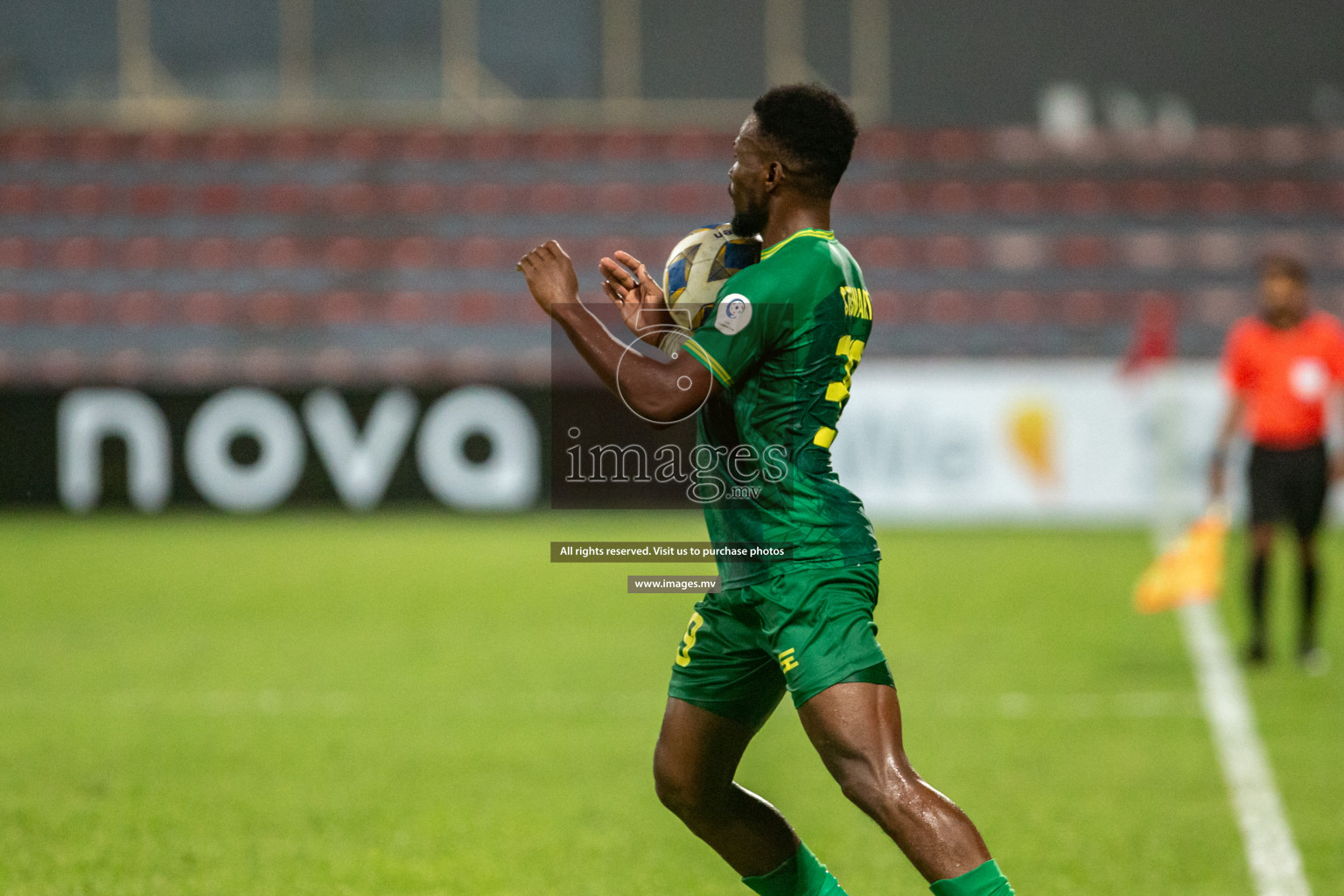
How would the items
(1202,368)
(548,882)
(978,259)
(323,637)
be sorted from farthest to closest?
1. (978,259)
2. (1202,368)
3. (323,637)
4. (548,882)

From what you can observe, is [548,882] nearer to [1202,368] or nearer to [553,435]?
[553,435]

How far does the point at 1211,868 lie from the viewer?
480 centimetres

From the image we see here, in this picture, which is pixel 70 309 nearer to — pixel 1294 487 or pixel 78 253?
pixel 78 253

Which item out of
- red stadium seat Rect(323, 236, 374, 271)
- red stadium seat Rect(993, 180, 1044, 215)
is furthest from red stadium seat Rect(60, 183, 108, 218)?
red stadium seat Rect(993, 180, 1044, 215)

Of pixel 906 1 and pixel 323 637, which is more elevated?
pixel 906 1

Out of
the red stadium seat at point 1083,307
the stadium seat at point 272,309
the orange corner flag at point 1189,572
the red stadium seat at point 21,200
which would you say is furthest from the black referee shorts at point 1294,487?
the red stadium seat at point 21,200

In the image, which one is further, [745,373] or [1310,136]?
[1310,136]

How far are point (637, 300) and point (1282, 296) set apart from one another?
19.4 ft

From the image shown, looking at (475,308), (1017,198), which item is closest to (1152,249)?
(1017,198)

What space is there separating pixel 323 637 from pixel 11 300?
1147 cm

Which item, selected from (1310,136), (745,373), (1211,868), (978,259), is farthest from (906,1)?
(745,373)

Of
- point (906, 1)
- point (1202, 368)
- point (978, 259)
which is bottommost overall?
point (1202, 368)

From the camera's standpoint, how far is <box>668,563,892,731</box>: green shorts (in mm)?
3115

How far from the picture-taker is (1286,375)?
27.7ft
